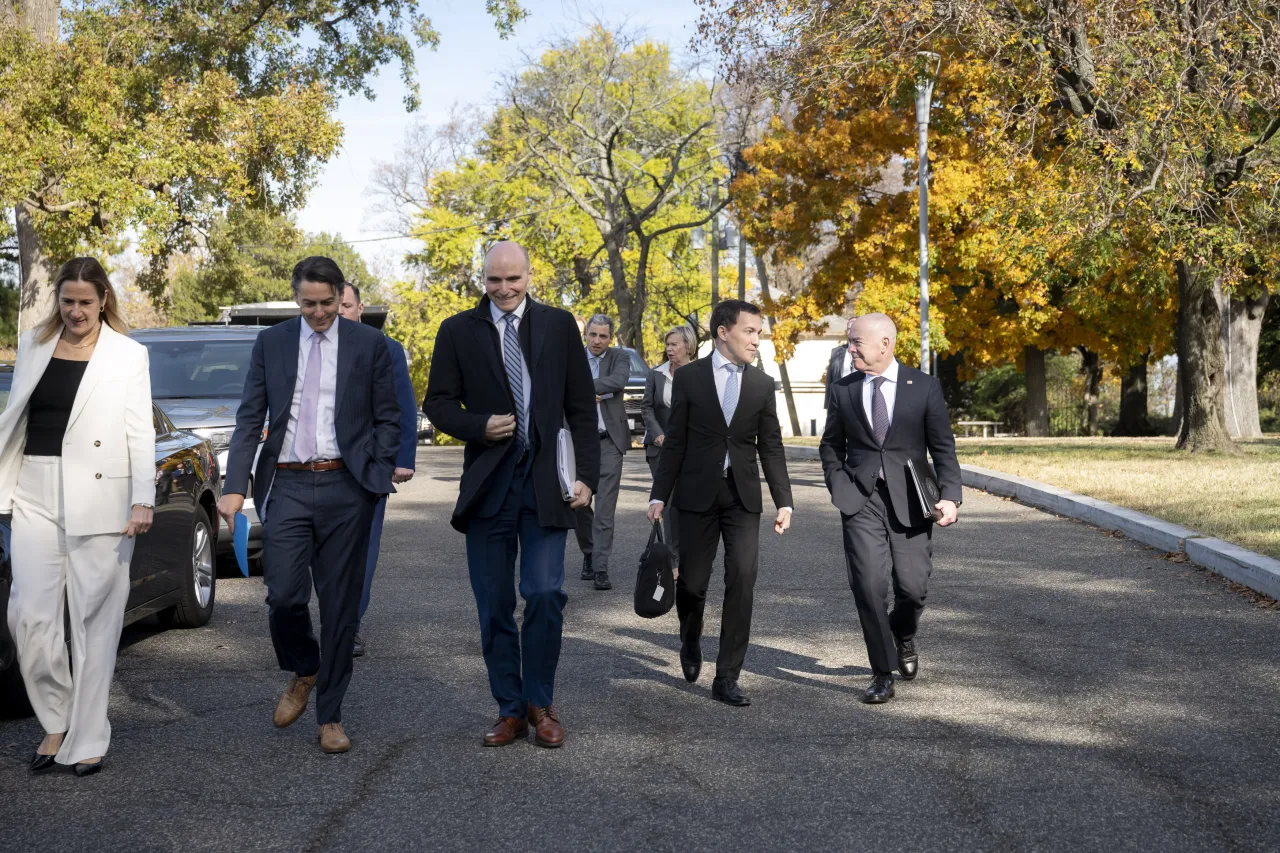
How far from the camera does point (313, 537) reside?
18.7ft

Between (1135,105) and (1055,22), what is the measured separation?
1.53 m

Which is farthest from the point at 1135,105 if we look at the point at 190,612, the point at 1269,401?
the point at 1269,401

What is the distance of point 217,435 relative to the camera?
404 inches

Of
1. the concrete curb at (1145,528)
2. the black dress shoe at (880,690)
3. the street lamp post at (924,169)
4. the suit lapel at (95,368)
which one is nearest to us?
the suit lapel at (95,368)

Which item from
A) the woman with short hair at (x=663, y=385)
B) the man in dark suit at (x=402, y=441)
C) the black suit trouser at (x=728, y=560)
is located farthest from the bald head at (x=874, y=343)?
the woman with short hair at (x=663, y=385)

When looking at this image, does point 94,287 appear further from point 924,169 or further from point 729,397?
point 924,169

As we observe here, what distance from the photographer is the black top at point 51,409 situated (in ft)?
17.9

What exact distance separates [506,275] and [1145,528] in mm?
8091

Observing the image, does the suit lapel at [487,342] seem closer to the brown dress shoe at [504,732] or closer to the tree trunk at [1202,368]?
the brown dress shoe at [504,732]

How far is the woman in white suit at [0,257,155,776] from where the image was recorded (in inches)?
211

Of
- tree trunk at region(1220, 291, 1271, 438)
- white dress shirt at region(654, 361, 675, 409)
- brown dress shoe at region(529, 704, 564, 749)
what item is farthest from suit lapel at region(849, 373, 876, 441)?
tree trunk at region(1220, 291, 1271, 438)

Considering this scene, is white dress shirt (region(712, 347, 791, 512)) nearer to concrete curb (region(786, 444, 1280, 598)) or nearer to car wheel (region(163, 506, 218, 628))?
car wheel (region(163, 506, 218, 628))

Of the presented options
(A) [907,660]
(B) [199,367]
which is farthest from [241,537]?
(B) [199,367]

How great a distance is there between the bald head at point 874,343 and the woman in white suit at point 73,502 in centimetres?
315
